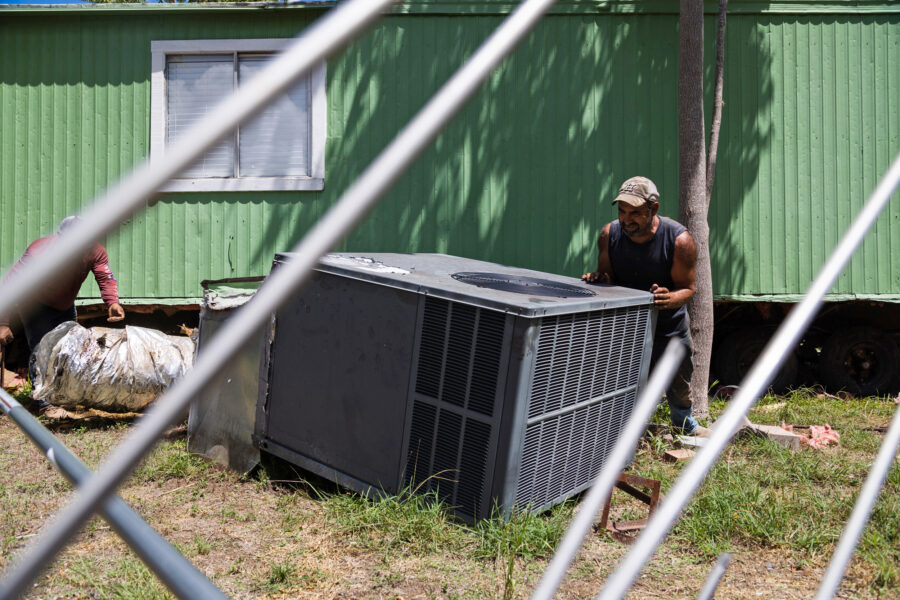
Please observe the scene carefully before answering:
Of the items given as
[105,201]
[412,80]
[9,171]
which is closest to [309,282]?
[105,201]

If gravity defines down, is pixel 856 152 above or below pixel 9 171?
above

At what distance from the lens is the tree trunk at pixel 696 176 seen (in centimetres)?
548

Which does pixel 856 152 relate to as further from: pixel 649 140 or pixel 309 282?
pixel 309 282

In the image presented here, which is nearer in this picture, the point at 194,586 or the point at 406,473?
the point at 194,586

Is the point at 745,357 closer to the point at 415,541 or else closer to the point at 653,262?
the point at 653,262

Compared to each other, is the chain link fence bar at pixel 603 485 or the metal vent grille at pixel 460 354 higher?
the chain link fence bar at pixel 603 485

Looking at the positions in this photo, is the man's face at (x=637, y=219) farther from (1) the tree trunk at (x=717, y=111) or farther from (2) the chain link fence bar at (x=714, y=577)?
(2) the chain link fence bar at (x=714, y=577)

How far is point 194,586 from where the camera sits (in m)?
0.89

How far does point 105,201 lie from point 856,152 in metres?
7.90

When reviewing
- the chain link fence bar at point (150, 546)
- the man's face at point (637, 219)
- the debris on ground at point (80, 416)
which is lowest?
the debris on ground at point (80, 416)

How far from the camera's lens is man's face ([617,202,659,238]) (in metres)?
4.30

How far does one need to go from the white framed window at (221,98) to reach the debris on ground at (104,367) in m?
2.12

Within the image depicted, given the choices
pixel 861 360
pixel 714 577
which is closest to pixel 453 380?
pixel 714 577

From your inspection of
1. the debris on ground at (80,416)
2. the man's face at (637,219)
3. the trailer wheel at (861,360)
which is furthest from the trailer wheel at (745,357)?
the debris on ground at (80,416)
